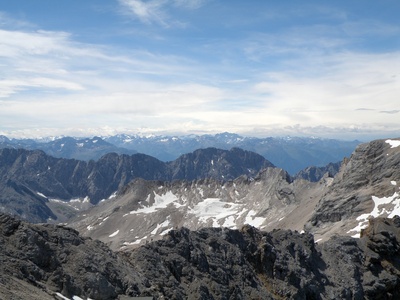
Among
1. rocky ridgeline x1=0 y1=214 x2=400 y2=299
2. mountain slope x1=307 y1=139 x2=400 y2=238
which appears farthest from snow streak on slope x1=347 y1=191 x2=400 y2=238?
rocky ridgeline x1=0 y1=214 x2=400 y2=299

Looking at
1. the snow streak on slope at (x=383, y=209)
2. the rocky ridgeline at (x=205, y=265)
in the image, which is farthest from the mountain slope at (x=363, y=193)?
the rocky ridgeline at (x=205, y=265)

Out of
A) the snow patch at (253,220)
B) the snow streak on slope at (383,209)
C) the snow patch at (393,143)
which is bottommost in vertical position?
the snow patch at (253,220)

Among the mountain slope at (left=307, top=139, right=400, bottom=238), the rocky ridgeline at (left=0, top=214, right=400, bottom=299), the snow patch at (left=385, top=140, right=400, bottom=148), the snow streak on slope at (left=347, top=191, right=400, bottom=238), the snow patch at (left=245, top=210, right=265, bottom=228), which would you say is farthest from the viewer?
the snow patch at (left=245, top=210, right=265, bottom=228)

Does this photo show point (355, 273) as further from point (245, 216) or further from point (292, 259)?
point (245, 216)

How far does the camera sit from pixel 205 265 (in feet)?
153

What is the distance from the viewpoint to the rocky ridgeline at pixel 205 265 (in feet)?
113

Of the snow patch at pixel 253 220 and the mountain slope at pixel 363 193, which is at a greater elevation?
the mountain slope at pixel 363 193

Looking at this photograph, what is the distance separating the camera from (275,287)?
166ft

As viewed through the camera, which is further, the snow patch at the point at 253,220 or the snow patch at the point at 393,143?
the snow patch at the point at 253,220

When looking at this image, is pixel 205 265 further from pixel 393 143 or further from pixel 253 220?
pixel 253 220

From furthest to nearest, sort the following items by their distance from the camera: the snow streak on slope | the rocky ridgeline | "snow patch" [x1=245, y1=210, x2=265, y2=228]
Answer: "snow patch" [x1=245, y1=210, x2=265, y2=228] < the snow streak on slope < the rocky ridgeline

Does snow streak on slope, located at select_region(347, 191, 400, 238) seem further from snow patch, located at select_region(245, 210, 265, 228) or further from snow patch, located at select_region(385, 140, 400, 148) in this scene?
snow patch, located at select_region(245, 210, 265, 228)

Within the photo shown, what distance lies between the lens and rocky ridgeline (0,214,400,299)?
113 ft

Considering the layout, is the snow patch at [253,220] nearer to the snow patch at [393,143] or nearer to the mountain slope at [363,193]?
the mountain slope at [363,193]
